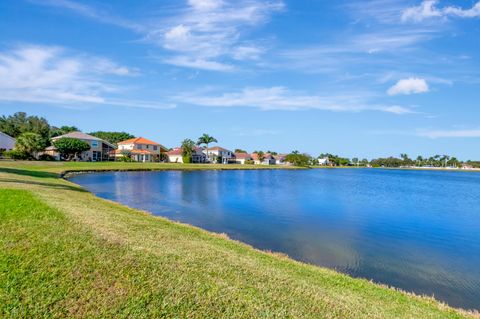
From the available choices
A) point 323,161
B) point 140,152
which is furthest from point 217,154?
point 323,161

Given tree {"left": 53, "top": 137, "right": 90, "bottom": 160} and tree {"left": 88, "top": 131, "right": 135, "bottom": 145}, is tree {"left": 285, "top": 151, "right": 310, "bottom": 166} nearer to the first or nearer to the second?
tree {"left": 88, "top": 131, "right": 135, "bottom": 145}

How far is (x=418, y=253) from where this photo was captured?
1484cm

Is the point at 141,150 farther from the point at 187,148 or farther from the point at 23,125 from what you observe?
the point at 23,125

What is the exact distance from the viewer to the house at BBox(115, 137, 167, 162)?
8888cm

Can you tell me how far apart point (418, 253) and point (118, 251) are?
1339cm

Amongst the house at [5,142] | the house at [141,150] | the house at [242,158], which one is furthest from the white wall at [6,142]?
the house at [242,158]

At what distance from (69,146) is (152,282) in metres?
72.2

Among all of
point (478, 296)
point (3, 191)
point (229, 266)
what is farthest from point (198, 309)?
point (3, 191)

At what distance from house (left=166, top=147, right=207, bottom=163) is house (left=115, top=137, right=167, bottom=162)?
3666mm

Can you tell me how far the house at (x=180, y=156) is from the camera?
102750 mm

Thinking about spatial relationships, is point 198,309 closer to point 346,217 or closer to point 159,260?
point 159,260

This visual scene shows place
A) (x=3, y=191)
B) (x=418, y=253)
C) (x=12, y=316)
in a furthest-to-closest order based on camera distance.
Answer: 1. (x=418, y=253)
2. (x=3, y=191)
3. (x=12, y=316)

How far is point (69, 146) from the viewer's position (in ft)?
227

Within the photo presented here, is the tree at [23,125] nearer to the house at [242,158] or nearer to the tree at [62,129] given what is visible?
the tree at [62,129]
